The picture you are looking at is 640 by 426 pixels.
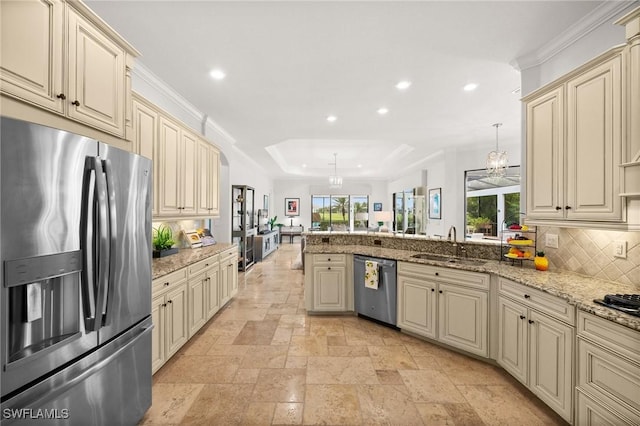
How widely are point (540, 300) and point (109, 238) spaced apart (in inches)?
112

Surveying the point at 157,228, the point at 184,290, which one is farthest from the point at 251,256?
the point at 184,290

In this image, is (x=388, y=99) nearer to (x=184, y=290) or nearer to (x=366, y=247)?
(x=366, y=247)

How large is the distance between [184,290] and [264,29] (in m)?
2.58

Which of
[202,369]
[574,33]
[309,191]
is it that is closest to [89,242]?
[202,369]

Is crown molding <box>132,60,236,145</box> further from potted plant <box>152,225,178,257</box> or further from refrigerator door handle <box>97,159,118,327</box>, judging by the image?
refrigerator door handle <box>97,159,118,327</box>

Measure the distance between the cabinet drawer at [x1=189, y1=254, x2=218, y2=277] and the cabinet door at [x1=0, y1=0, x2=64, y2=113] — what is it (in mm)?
1887

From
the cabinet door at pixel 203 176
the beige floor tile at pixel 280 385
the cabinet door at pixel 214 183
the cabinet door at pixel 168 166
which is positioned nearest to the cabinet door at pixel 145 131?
the cabinet door at pixel 168 166

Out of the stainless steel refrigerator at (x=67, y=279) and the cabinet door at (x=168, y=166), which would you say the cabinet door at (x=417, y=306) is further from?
the cabinet door at (x=168, y=166)

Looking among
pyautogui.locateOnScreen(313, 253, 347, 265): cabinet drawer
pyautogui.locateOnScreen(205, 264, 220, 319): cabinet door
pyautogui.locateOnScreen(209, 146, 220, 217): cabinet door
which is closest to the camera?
pyautogui.locateOnScreen(205, 264, 220, 319): cabinet door

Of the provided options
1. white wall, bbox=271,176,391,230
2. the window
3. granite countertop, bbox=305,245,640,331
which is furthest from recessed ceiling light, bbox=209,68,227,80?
the window

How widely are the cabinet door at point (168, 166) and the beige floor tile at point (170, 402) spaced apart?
5.52 ft

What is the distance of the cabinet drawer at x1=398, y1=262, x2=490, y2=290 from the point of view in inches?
98.6

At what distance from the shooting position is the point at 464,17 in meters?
2.10

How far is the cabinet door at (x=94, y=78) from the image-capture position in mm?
1497
